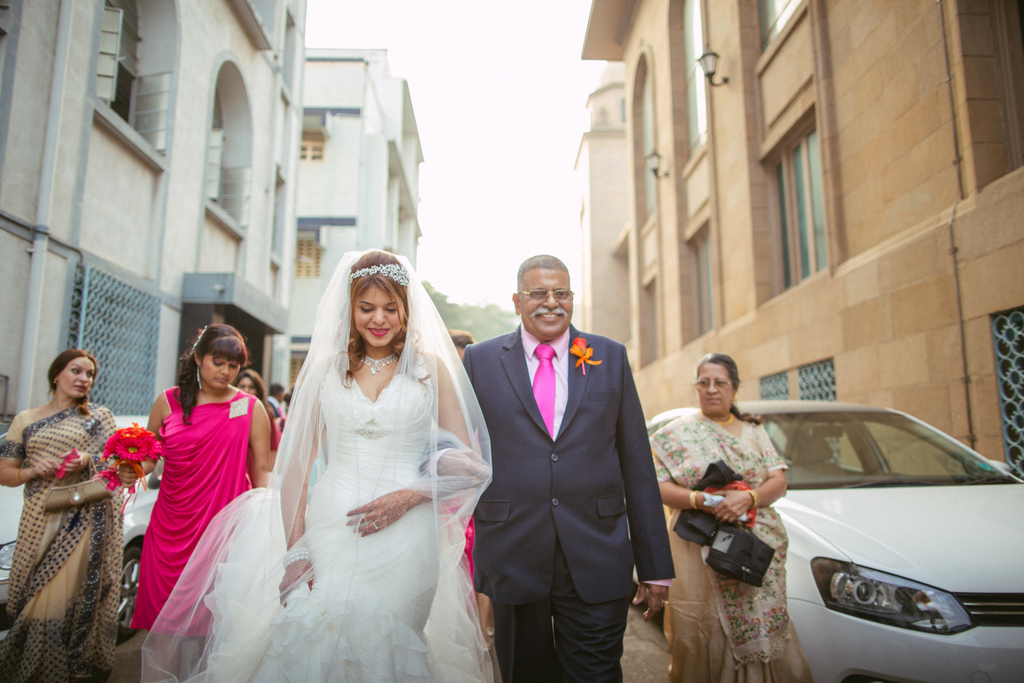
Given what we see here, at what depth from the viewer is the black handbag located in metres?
3.28

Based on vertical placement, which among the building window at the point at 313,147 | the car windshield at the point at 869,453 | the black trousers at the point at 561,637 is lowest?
the black trousers at the point at 561,637

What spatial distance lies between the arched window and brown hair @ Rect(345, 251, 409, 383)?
11075 millimetres

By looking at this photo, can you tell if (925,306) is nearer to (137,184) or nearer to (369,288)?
(369,288)

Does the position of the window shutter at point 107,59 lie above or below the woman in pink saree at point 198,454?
above

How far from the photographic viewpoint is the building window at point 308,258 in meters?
24.9

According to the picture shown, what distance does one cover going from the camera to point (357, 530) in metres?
2.45

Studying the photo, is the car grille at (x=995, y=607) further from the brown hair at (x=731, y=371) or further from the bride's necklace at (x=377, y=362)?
the bride's necklace at (x=377, y=362)

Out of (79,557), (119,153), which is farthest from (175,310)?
(79,557)

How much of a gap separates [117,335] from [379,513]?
763cm

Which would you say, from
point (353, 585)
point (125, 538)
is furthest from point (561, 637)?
point (125, 538)

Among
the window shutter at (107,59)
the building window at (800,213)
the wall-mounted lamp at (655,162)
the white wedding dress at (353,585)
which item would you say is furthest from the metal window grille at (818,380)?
the window shutter at (107,59)

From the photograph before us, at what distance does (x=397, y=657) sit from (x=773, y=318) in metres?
10.2

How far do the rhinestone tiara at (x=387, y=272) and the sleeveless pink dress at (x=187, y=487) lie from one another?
200 centimetres

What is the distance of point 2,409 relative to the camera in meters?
6.26
